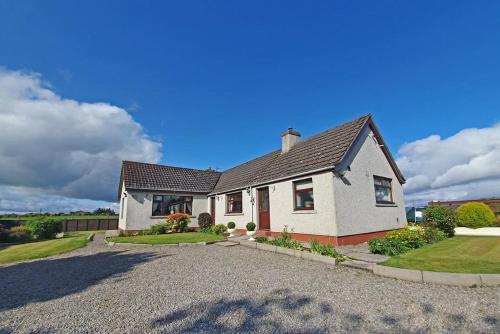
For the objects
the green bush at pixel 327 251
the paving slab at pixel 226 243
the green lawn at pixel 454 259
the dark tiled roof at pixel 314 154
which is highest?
the dark tiled roof at pixel 314 154

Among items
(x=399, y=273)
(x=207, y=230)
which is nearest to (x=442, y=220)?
(x=399, y=273)

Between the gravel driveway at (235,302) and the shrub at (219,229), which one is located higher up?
the shrub at (219,229)

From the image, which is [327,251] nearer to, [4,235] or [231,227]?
[231,227]

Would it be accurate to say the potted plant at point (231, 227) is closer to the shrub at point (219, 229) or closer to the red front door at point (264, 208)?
the shrub at point (219, 229)

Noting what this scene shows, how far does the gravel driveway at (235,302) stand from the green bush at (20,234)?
46.8ft

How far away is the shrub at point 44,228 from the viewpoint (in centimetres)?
1903

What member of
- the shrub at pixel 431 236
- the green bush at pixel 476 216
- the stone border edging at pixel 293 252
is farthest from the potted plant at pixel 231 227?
the green bush at pixel 476 216

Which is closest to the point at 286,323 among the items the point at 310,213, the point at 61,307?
the point at 61,307

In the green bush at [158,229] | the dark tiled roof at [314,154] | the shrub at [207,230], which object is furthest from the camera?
the green bush at [158,229]

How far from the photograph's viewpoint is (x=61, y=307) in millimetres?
4797

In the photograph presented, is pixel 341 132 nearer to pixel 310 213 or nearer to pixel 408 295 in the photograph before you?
pixel 310 213

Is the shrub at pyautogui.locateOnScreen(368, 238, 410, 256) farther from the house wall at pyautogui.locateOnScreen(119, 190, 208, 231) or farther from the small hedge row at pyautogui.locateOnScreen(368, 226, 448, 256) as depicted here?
the house wall at pyautogui.locateOnScreen(119, 190, 208, 231)

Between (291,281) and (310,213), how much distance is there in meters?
6.01

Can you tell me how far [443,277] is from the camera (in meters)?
5.70
